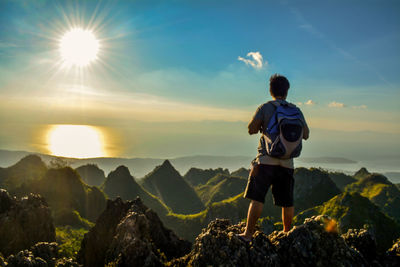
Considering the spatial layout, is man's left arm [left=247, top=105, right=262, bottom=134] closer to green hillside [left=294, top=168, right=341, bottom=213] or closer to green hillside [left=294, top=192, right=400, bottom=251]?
green hillside [left=294, top=192, right=400, bottom=251]

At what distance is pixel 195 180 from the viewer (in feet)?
566

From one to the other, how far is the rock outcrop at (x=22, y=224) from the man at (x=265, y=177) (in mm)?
18182

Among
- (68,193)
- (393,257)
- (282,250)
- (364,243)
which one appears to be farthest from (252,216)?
(68,193)

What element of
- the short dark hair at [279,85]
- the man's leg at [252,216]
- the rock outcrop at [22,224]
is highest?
the short dark hair at [279,85]

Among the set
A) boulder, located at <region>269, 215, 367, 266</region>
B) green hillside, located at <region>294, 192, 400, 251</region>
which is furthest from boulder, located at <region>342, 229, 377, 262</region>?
green hillside, located at <region>294, 192, 400, 251</region>

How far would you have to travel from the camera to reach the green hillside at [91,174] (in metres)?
148

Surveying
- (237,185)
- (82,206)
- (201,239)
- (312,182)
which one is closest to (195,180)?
(237,185)

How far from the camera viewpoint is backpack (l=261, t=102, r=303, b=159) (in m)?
6.03

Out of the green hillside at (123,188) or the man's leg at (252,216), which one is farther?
the green hillside at (123,188)

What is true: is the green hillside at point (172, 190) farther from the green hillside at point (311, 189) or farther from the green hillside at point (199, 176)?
the green hillside at point (311, 189)

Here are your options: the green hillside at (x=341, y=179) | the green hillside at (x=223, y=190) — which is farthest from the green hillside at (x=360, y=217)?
the green hillside at (x=341, y=179)

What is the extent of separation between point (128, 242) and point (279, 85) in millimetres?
7055

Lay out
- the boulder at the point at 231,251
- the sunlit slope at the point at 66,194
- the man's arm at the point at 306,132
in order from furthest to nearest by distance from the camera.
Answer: the sunlit slope at the point at 66,194 < the man's arm at the point at 306,132 < the boulder at the point at 231,251

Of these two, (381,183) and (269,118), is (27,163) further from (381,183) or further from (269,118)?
(381,183)
